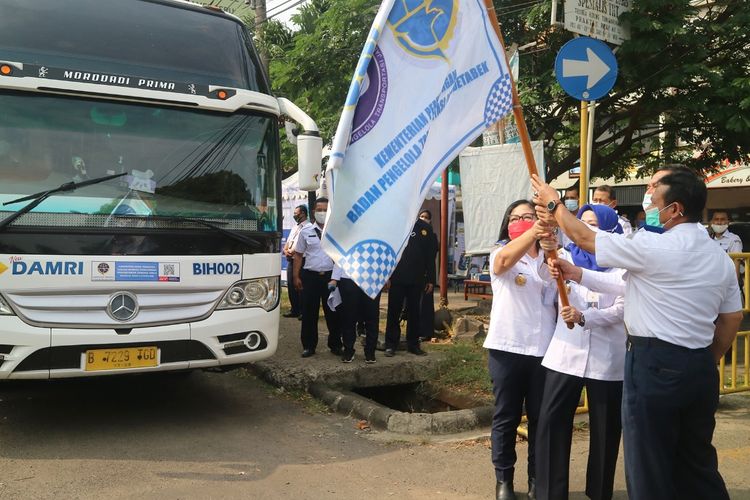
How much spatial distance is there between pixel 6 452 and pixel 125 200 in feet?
6.33

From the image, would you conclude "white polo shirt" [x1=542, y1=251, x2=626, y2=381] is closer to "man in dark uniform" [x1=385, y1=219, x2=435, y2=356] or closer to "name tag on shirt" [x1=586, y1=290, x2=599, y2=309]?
"name tag on shirt" [x1=586, y1=290, x2=599, y2=309]

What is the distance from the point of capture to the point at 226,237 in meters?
5.09

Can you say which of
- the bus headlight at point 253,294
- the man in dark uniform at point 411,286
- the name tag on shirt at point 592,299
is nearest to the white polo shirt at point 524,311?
the name tag on shirt at point 592,299

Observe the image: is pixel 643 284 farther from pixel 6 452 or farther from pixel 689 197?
pixel 6 452

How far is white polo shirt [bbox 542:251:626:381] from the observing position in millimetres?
3514

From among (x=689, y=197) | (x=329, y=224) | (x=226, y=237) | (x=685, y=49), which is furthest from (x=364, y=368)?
(x=685, y=49)

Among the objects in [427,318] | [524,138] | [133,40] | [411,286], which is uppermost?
[133,40]

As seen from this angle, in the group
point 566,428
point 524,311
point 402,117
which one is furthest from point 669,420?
point 402,117

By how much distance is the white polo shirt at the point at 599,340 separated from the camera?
351 cm

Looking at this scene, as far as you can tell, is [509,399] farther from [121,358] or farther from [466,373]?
[466,373]

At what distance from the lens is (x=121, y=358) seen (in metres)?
4.73

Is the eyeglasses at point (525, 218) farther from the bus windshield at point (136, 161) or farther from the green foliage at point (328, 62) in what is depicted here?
the green foliage at point (328, 62)

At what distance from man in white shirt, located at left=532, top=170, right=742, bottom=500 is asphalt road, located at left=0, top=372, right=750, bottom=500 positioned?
1.20 m

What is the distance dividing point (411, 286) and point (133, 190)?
3.81 m
